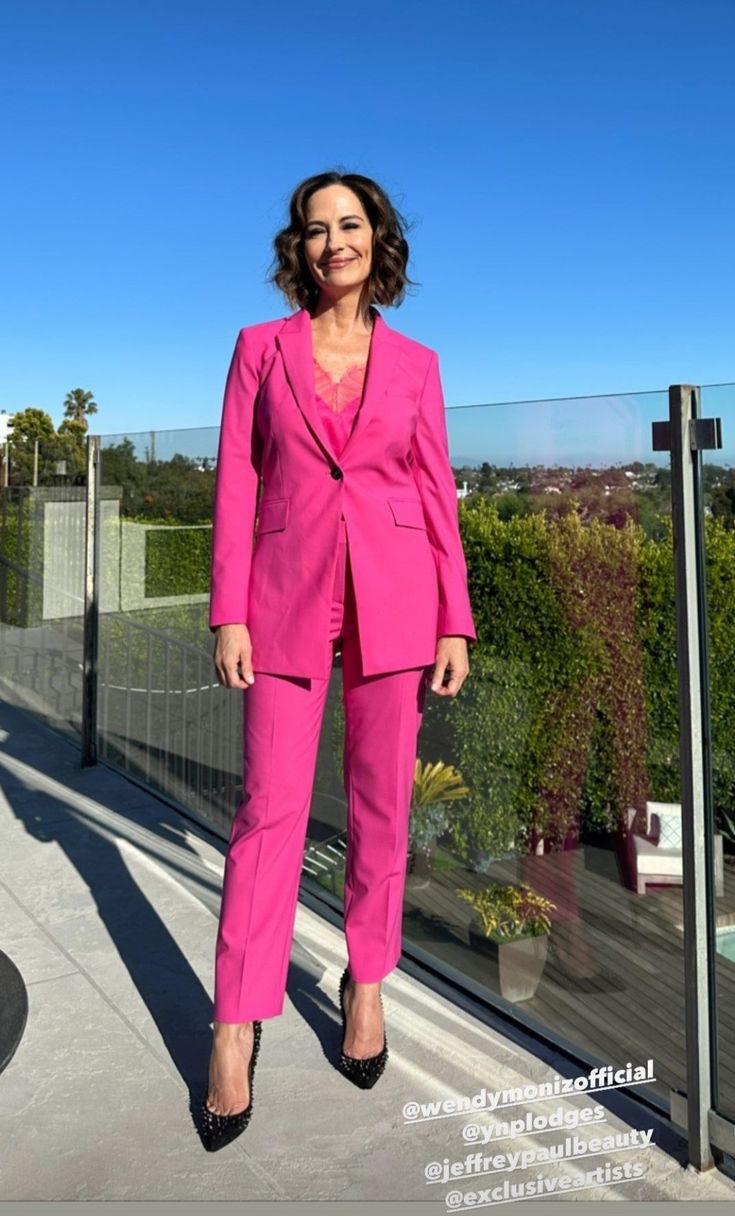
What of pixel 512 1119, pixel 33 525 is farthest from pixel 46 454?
pixel 512 1119

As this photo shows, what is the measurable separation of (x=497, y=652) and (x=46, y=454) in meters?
59.2

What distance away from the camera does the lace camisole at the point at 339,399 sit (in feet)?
6.40

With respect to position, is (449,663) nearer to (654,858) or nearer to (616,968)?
(654,858)

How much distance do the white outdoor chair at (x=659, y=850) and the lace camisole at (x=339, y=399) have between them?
0.92 m

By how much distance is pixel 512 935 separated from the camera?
7.54 feet

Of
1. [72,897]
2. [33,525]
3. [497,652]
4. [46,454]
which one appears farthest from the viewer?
[46,454]

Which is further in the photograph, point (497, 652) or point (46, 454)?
point (46, 454)

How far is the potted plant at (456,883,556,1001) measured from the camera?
7.35 ft

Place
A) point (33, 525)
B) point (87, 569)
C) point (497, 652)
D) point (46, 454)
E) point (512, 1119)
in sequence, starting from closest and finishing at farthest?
point (512, 1119) → point (497, 652) → point (87, 569) → point (33, 525) → point (46, 454)

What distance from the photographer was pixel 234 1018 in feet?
6.21

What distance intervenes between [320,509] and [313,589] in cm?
15

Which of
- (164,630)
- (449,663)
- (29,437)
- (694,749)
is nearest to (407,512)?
(449,663)

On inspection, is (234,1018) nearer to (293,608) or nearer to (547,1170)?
(547,1170)

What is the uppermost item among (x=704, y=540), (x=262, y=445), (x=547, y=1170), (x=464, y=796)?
(x=262, y=445)
